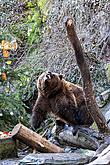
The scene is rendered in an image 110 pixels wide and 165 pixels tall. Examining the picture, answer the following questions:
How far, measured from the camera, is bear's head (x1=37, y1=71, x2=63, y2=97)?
4.91 m

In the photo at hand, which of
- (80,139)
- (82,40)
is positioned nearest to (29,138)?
(80,139)

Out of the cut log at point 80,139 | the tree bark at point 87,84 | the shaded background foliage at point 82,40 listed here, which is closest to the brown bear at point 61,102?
the cut log at point 80,139

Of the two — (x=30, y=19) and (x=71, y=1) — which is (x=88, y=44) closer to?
(x=71, y=1)

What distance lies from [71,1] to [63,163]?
372 centimetres

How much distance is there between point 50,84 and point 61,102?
236mm

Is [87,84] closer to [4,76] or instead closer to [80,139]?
[80,139]

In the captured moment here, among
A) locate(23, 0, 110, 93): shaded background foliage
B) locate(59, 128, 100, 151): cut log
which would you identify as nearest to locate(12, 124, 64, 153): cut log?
locate(59, 128, 100, 151): cut log

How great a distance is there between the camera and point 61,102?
16.4ft

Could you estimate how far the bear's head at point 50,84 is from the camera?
491 centimetres

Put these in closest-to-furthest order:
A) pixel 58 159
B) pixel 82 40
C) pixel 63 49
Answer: pixel 58 159 → pixel 82 40 → pixel 63 49

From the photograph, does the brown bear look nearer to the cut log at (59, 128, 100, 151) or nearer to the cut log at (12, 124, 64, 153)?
the cut log at (59, 128, 100, 151)

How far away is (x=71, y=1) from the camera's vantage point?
6.61 m

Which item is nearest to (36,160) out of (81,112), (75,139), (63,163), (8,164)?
(63,163)

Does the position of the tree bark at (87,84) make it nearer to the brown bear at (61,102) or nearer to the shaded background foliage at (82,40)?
the brown bear at (61,102)
